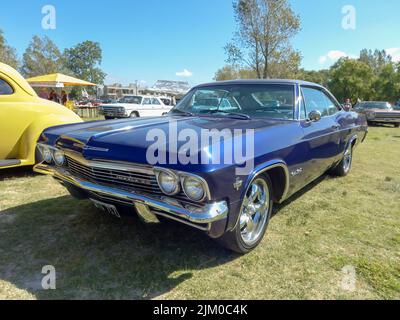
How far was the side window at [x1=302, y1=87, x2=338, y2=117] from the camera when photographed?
12.6ft

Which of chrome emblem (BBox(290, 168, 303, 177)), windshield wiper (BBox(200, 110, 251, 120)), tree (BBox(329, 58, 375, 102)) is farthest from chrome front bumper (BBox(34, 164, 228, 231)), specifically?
tree (BBox(329, 58, 375, 102))

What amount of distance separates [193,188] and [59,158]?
162cm

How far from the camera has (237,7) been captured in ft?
68.4

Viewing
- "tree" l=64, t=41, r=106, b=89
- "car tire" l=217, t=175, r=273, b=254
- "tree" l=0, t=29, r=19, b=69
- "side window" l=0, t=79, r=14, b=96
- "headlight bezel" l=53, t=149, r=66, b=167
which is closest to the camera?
"car tire" l=217, t=175, r=273, b=254

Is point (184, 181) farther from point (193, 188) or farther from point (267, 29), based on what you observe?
point (267, 29)

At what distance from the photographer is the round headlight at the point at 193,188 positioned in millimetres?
2119

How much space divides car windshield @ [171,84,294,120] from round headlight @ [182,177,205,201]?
1.42m

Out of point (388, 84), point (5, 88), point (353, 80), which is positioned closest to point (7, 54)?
point (5, 88)

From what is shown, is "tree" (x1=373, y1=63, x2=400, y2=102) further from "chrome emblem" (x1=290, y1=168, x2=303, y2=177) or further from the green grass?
"chrome emblem" (x1=290, y1=168, x2=303, y2=177)

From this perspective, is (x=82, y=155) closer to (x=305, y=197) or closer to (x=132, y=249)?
(x=132, y=249)

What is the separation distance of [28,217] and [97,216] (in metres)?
0.78

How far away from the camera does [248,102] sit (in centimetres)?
358

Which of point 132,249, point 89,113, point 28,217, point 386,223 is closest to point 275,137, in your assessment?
point 132,249

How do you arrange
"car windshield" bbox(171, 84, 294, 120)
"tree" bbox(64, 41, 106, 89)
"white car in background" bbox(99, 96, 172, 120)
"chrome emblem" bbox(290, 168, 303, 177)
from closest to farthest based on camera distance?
1. "chrome emblem" bbox(290, 168, 303, 177)
2. "car windshield" bbox(171, 84, 294, 120)
3. "white car in background" bbox(99, 96, 172, 120)
4. "tree" bbox(64, 41, 106, 89)
